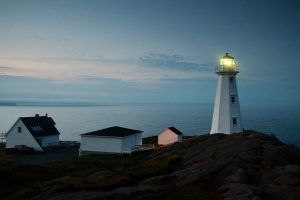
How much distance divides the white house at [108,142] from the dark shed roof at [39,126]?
10.2 m

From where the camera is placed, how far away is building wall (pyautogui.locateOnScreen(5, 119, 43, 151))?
48.8m

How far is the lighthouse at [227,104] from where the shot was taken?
131 feet

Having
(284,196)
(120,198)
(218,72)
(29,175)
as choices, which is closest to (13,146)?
(29,175)

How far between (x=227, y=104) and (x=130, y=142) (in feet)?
44.3

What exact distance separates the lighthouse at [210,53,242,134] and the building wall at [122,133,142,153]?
10.8 m

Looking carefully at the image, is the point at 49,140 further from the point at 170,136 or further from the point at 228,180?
the point at 228,180

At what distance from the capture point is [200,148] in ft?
90.6

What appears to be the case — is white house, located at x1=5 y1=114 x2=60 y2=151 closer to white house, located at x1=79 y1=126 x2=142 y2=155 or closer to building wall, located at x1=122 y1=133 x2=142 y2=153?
white house, located at x1=79 y1=126 x2=142 y2=155

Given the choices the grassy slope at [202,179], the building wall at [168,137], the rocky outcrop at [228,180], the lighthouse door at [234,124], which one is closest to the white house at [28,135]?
the building wall at [168,137]

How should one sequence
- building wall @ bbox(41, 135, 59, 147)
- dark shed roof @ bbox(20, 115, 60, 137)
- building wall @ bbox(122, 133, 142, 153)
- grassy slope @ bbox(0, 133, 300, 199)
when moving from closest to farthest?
grassy slope @ bbox(0, 133, 300, 199), building wall @ bbox(122, 133, 142, 153), dark shed roof @ bbox(20, 115, 60, 137), building wall @ bbox(41, 135, 59, 147)

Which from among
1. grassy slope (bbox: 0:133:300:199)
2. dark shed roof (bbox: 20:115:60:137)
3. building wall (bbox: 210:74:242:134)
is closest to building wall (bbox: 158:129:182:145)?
building wall (bbox: 210:74:242:134)

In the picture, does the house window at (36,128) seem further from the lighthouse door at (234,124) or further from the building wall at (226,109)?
the lighthouse door at (234,124)

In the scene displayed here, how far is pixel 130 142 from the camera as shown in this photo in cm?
4400

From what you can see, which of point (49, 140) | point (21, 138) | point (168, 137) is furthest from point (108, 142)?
point (21, 138)
